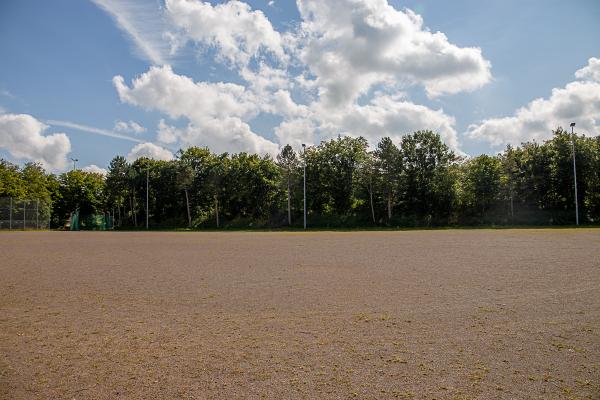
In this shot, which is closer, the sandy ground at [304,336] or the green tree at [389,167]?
the sandy ground at [304,336]

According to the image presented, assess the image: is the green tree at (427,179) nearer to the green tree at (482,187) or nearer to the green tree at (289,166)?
the green tree at (482,187)

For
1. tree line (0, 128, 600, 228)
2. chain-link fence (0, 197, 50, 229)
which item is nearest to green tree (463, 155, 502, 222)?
tree line (0, 128, 600, 228)

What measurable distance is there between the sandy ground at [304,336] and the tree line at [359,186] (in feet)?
142

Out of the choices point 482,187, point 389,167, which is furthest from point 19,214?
point 482,187

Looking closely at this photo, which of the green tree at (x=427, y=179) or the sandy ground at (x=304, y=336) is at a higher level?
the green tree at (x=427, y=179)

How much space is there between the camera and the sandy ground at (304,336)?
3.95 m

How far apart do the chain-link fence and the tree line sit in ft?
49.6

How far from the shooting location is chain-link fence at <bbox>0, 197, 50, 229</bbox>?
5166 cm

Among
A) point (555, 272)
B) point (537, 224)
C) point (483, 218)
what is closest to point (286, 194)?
point (483, 218)

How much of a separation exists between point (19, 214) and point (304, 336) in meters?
59.9

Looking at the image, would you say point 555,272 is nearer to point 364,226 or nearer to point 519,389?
point 519,389

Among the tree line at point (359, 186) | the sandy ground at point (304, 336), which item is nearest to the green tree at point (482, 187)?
the tree line at point (359, 186)

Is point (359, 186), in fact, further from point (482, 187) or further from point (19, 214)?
point (19, 214)

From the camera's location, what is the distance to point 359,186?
2192 inches
